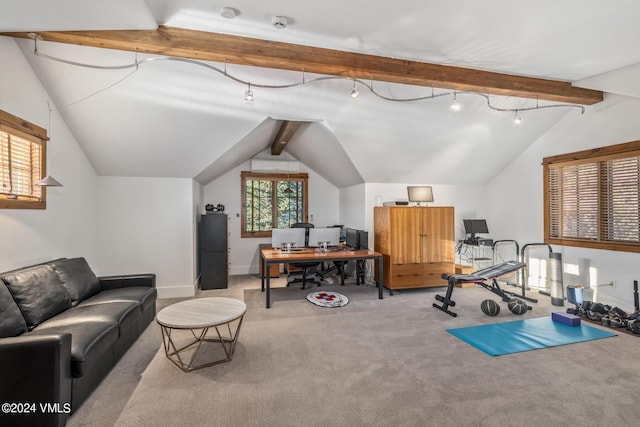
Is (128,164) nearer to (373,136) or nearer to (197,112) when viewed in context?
(197,112)

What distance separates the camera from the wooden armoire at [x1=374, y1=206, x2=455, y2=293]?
5.51m

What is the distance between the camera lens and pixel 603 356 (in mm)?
3053

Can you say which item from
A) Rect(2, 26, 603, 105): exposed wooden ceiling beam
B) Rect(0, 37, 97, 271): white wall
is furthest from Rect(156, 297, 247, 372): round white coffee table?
Rect(2, 26, 603, 105): exposed wooden ceiling beam

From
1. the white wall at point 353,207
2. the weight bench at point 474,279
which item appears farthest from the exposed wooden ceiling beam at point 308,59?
the white wall at point 353,207

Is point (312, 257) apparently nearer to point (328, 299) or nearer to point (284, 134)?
point (328, 299)

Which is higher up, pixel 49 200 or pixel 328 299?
pixel 49 200

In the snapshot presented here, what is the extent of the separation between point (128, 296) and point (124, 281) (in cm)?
55

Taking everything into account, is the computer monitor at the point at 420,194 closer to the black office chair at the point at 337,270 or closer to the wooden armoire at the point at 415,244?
the wooden armoire at the point at 415,244

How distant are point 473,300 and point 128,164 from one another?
589cm

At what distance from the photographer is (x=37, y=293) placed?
2.71 meters

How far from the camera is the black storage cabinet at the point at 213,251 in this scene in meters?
5.67

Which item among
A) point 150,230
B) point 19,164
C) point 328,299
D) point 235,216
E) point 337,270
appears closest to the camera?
point 19,164

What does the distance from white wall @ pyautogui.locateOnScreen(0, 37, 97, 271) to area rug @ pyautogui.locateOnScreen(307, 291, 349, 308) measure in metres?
3.40

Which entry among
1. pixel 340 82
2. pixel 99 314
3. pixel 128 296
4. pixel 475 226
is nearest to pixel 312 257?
pixel 128 296
